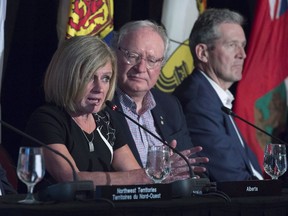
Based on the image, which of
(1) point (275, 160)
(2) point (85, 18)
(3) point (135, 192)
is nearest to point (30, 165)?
(3) point (135, 192)

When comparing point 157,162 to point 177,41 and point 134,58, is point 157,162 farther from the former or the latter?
point 177,41

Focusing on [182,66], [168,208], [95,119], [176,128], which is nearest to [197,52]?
[182,66]

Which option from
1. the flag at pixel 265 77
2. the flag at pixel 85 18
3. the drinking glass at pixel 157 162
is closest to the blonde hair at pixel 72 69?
the drinking glass at pixel 157 162

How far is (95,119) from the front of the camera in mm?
3934

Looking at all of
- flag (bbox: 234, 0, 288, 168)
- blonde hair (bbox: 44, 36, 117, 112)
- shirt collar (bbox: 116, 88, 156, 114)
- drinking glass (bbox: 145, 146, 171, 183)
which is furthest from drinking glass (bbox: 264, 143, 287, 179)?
Result: flag (bbox: 234, 0, 288, 168)

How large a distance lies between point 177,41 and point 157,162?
2.18 meters

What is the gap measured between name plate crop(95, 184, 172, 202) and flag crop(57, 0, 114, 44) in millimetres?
1800

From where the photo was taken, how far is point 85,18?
4.70m

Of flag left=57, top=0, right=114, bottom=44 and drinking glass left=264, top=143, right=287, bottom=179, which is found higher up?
flag left=57, top=0, right=114, bottom=44

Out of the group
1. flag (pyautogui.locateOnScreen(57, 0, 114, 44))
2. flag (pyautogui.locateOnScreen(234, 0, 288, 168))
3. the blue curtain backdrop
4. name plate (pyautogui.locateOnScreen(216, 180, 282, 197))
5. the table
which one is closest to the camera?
the table

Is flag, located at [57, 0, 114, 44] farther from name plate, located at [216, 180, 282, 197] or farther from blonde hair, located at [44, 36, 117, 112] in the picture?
name plate, located at [216, 180, 282, 197]

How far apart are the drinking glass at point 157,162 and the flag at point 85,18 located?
4.82ft

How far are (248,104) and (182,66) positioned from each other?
0.74 metres

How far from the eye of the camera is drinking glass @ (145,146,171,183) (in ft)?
10.8
